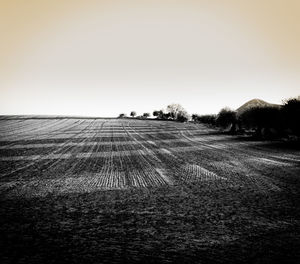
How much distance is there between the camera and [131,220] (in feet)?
17.0

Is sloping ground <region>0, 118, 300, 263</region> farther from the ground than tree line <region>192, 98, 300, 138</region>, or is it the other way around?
tree line <region>192, 98, 300, 138</region>

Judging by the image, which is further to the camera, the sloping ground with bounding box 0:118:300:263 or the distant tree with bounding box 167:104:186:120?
the distant tree with bounding box 167:104:186:120

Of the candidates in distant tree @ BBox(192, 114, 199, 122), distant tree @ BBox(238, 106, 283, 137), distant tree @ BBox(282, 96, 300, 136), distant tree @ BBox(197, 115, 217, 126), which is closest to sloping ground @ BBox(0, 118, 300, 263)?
distant tree @ BBox(282, 96, 300, 136)

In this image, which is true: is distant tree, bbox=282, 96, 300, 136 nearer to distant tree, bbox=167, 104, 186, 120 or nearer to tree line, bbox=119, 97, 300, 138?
tree line, bbox=119, 97, 300, 138

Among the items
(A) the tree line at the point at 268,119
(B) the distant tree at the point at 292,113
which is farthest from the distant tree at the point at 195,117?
(B) the distant tree at the point at 292,113

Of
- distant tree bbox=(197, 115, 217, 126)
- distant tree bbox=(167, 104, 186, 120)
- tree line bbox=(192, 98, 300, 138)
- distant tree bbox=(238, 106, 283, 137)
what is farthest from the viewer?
distant tree bbox=(167, 104, 186, 120)

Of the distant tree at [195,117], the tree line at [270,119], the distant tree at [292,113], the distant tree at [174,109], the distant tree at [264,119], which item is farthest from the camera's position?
the distant tree at [174,109]

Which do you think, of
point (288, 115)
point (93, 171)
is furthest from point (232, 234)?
point (288, 115)

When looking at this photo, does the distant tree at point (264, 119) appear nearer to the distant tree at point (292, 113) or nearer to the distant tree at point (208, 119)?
the distant tree at point (292, 113)

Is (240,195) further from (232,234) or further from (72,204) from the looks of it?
(72,204)

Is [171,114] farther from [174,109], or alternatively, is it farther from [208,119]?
[208,119]

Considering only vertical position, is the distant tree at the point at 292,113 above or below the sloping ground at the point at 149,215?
above

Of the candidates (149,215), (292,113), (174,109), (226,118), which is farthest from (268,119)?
(174,109)

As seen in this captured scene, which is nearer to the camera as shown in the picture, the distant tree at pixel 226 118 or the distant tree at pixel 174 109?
the distant tree at pixel 226 118
